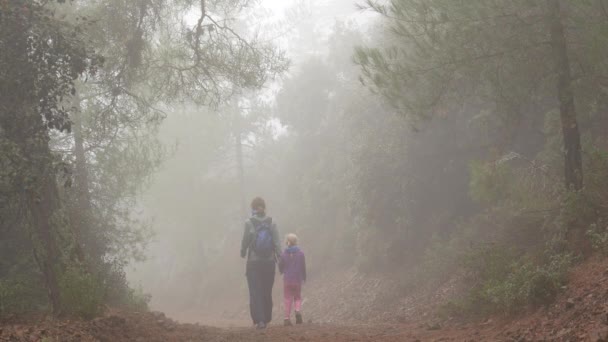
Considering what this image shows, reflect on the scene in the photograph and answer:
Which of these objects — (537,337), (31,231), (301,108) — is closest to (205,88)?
(31,231)

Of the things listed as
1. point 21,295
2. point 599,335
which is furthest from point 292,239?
point 599,335

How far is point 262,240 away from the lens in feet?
31.6

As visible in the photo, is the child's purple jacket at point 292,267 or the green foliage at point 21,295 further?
the child's purple jacket at point 292,267

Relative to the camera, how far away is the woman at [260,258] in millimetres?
9625

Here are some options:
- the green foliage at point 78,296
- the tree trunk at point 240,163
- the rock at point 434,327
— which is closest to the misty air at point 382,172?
the green foliage at point 78,296

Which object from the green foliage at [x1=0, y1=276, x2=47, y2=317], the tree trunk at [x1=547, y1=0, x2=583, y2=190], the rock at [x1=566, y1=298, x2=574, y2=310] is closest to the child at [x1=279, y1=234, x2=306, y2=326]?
the green foliage at [x1=0, y1=276, x2=47, y2=317]

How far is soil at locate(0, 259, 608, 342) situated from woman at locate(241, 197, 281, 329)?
1042 mm

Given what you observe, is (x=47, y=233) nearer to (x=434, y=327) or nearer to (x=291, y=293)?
(x=291, y=293)

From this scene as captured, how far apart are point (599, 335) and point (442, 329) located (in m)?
3.58

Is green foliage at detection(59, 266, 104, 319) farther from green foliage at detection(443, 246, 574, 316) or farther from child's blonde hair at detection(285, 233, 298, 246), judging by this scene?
green foliage at detection(443, 246, 574, 316)

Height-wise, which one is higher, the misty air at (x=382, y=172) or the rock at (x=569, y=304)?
the misty air at (x=382, y=172)

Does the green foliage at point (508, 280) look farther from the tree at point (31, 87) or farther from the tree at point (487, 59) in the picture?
the tree at point (31, 87)

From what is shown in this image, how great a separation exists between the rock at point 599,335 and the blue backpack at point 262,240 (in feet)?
19.2

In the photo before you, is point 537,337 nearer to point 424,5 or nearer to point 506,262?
point 506,262
